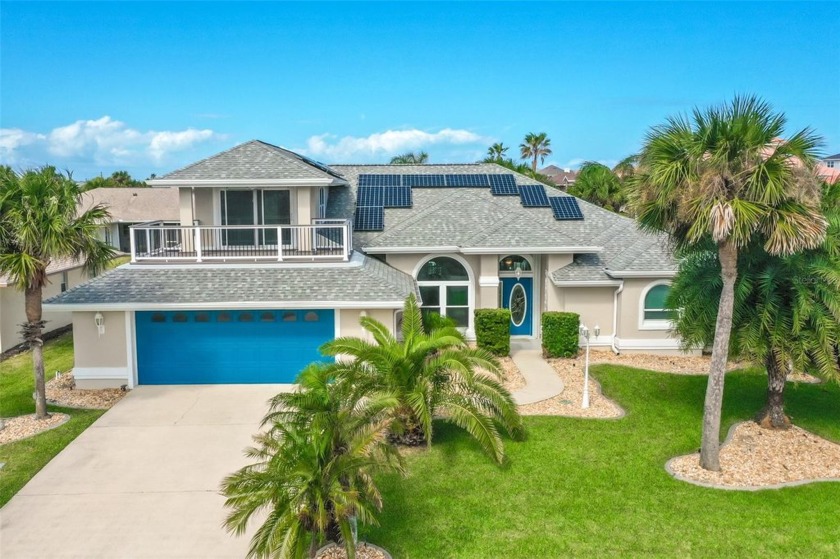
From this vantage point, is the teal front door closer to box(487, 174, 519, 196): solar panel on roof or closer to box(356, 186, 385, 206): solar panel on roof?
box(487, 174, 519, 196): solar panel on roof

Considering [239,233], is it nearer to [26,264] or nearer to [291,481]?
[26,264]

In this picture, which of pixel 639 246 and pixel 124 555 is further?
pixel 639 246

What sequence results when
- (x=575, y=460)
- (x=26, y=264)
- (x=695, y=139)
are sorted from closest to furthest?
(x=695, y=139)
(x=575, y=460)
(x=26, y=264)

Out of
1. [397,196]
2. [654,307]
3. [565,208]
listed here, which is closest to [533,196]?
[565,208]

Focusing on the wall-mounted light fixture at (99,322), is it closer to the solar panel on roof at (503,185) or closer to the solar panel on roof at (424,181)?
the solar panel on roof at (424,181)

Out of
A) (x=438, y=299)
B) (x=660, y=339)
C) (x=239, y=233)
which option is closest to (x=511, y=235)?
(x=438, y=299)

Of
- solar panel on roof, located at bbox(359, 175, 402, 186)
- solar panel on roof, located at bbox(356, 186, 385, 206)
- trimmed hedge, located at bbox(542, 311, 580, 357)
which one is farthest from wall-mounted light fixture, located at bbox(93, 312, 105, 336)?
trimmed hedge, located at bbox(542, 311, 580, 357)
